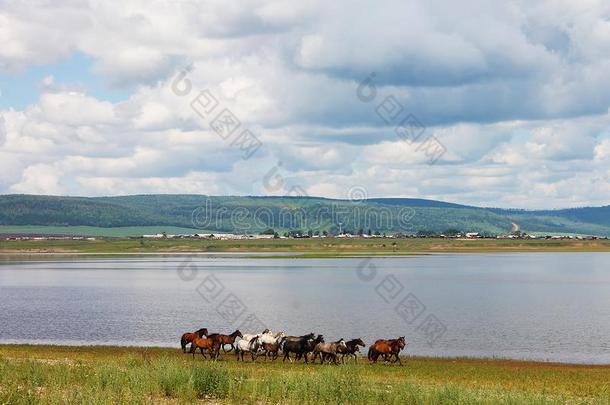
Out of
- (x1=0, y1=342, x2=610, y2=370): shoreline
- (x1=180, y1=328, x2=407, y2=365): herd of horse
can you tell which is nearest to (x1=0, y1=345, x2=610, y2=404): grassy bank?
(x1=180, y1=328, x2=407, y2=365): herd of horse

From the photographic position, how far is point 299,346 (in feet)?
133

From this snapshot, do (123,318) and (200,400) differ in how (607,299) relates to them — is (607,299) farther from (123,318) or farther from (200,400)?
(200,400)

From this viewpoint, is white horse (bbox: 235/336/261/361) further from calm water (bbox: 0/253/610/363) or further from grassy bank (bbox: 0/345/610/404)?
calm water (bbox: 0/253/610/363)

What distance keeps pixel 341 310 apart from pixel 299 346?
33.4 metres

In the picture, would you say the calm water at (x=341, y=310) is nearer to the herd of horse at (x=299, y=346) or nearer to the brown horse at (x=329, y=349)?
the herd of horse at (x=299, y=346)

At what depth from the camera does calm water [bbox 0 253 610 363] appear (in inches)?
2149

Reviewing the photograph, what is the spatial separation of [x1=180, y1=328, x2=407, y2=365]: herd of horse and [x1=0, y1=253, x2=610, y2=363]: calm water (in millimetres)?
8467

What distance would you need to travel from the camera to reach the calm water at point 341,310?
54.6 meters

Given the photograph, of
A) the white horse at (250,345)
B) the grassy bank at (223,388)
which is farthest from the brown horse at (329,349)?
the grassy bank at (223,388)

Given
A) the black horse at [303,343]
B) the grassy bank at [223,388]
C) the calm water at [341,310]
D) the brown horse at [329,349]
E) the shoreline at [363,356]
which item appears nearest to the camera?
the grassy bank at [223,388]

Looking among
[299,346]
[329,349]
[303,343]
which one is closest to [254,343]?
[299,346]

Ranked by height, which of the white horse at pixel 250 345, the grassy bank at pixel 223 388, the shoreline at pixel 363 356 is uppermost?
the grassy bank at pixel 223 388

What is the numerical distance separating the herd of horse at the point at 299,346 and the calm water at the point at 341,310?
8.47 m

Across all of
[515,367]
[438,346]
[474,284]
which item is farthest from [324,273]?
[515,367]
